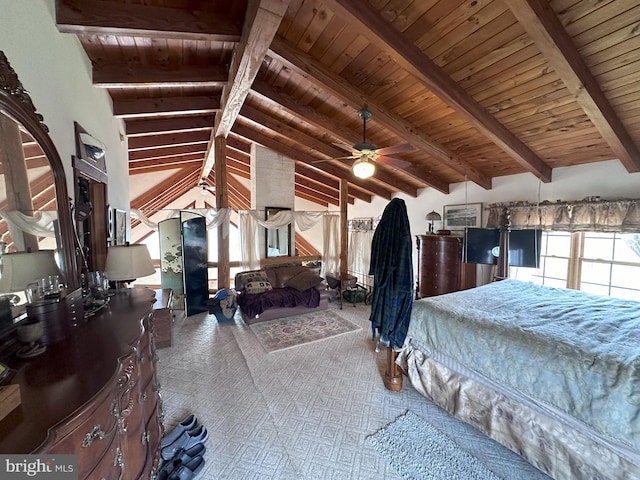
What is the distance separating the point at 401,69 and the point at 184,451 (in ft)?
12.2

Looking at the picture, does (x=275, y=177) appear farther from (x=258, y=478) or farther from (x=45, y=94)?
(x=258, y=478)

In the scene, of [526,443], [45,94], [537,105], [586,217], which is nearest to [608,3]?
[537,105]

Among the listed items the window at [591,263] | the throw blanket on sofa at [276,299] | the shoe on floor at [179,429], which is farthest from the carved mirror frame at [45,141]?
the window at [591,263]

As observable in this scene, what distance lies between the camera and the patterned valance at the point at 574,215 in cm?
286

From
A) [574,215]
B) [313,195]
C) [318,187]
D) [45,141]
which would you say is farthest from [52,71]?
[313,195]

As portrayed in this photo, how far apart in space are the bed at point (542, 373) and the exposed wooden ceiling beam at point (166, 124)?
4184mm

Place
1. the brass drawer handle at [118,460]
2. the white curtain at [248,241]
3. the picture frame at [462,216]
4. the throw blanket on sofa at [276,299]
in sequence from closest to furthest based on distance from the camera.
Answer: the brass drawer handle at [118,460] → the throw blanket on sofa at [276,299] → the picture frame at [462,216] → the white curtain at [248,241]

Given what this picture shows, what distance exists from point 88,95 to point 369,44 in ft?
8.55

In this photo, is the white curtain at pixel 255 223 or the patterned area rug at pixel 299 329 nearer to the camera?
the patterned area rug at pixel 299 329

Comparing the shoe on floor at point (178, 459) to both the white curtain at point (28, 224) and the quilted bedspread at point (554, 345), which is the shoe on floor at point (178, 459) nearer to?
the white curtain at point (28, 224)

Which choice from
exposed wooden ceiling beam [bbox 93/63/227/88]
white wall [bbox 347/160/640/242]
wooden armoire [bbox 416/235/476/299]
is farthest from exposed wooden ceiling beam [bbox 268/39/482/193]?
wooden armoire [bbox 416/235/476/299]

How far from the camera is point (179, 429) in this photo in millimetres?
1869

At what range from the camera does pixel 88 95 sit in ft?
7.48

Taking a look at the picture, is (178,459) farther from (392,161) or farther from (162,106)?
(162,106)
